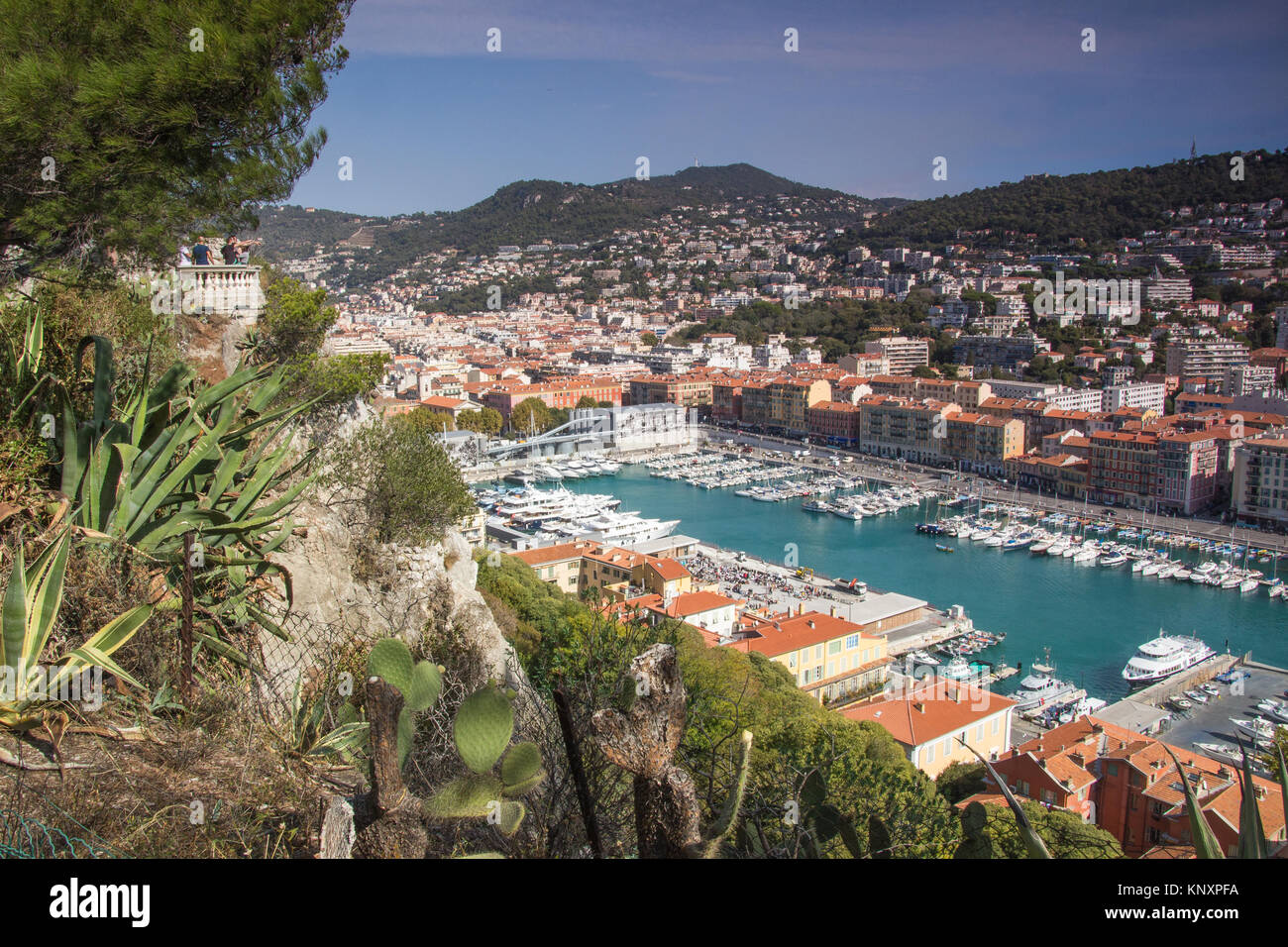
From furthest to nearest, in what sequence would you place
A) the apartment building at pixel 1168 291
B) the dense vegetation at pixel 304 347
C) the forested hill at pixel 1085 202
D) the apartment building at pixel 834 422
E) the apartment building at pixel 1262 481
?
the forested hill at pixel 1085 202
the apartment building at pixel 1168 291
the apartment building at pixel 834 422
the apartment building at pixel 1262 481
the dense vegetation at pixel 304 347

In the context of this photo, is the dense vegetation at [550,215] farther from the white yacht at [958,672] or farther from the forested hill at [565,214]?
the white yacht at [958,672]

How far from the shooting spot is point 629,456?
28.0 meters

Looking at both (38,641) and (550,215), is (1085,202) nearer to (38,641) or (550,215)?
(550,215)

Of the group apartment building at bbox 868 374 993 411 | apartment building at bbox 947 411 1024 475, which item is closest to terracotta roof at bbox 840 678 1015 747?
apartment building at bbox 947 411 1024 475

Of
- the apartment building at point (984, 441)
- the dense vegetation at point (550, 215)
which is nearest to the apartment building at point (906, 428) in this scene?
the apartment building at point (984, 441)

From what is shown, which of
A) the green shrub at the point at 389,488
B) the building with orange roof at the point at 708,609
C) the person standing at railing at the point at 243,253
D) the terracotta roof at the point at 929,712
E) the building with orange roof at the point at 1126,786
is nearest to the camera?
the green shrub at the point at 389,488

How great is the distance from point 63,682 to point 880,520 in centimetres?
2059

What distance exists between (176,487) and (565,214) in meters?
79.4

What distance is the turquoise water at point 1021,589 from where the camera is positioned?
43.9ft

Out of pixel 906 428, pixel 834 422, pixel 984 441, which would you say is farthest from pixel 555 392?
pixel 984 441

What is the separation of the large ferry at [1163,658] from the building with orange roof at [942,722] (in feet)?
11.1

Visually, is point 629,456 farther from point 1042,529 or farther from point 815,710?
point 815,710

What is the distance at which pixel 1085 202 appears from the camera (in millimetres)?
49250
